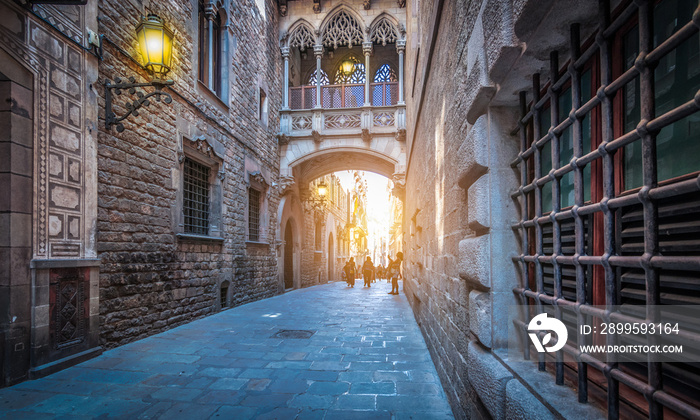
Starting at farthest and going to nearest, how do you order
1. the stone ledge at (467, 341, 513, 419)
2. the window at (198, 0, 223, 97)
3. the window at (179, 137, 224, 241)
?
the window at (198, 0, 223, 97)
the window at (179, 137, 224, 241)
the stone ledge at (467, 341, 513, 419)

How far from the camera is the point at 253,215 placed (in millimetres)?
11594

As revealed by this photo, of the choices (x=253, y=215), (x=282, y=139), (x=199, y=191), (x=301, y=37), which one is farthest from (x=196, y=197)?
(x=301, y=37)

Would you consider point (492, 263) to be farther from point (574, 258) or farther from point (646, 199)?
point (646, 199)

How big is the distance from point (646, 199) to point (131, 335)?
6292 millimetres

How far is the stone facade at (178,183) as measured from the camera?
5.38 meters

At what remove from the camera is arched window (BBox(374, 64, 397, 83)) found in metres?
16.4

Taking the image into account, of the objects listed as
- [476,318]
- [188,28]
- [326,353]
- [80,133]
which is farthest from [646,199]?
[188,28]

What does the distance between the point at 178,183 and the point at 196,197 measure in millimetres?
1066

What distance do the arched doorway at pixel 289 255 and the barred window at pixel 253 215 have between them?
131 inches

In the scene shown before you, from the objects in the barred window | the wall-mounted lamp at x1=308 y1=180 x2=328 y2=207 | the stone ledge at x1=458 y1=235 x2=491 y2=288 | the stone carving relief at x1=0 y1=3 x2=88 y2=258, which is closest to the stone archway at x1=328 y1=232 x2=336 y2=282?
the wall-mounted lamp at x1=308 y1=180 x2=328 y2=207

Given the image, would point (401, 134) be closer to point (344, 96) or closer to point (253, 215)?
point (344, 96)

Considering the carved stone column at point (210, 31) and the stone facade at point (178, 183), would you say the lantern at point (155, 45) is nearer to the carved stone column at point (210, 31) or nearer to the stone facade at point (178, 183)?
the stone facade at point (178, 183)

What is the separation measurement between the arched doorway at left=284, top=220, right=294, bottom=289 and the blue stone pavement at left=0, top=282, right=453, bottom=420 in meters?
8.96

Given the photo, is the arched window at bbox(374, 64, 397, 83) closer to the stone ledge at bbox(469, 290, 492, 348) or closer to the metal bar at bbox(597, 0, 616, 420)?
the stone ledge at bbox(469, 290, 492, 348)
